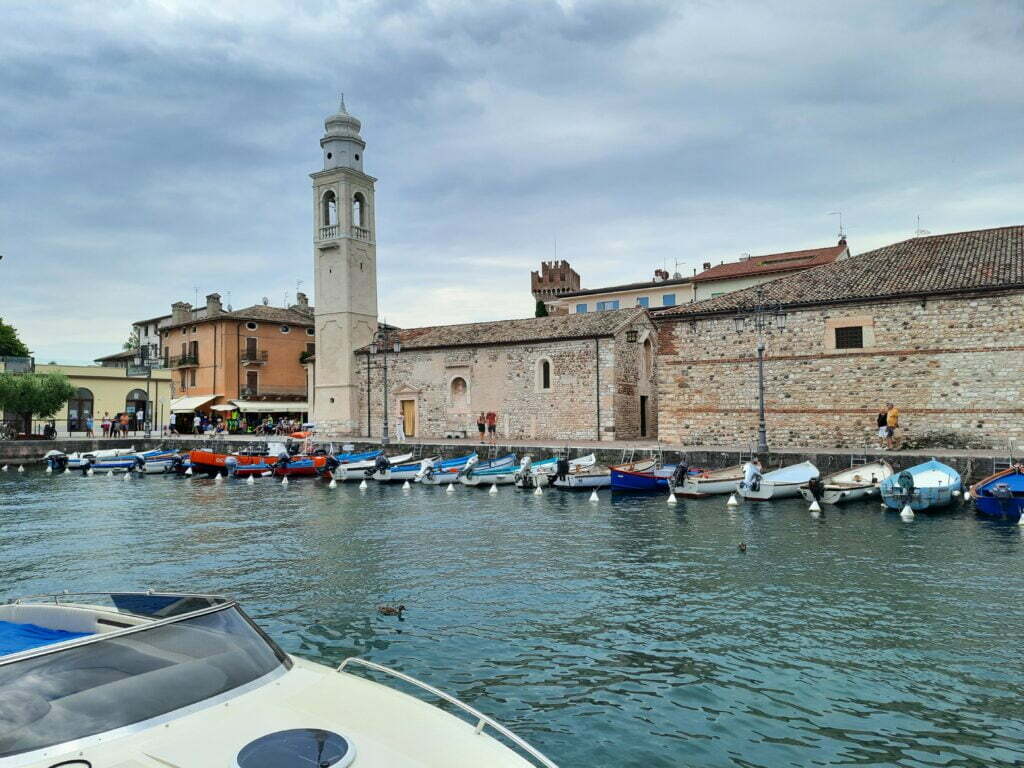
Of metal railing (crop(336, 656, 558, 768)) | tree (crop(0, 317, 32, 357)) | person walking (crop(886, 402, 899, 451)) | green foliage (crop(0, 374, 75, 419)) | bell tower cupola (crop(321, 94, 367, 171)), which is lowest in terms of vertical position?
metal railing (crop(336, 656, 558, 768))

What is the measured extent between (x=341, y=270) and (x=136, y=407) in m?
22.4

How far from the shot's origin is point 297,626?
347 inches

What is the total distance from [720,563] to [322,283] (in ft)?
111

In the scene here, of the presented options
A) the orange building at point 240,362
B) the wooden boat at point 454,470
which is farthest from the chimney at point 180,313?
the wooden boat at point 454,470

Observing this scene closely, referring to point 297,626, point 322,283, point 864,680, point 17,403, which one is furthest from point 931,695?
point 17,403

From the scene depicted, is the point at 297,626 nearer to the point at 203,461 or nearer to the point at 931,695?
the point at 931,695

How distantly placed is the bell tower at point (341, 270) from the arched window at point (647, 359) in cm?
1614

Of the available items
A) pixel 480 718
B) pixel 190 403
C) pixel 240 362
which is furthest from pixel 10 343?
pixel 480 718

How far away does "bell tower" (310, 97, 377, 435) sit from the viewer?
40031 mm

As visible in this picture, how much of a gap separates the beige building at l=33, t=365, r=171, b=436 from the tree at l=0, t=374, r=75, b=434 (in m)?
4.91

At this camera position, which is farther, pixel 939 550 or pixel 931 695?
pixel 939 550

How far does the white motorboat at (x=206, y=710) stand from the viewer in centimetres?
318

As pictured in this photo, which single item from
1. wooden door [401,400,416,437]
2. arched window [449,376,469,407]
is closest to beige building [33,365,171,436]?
wooden door [401,400,416,437]

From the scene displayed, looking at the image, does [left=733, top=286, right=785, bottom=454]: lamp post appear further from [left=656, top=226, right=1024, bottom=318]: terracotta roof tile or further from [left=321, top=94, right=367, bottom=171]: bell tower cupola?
[left=321, top=94, right=367, bottom=171]: bell tower cupola
